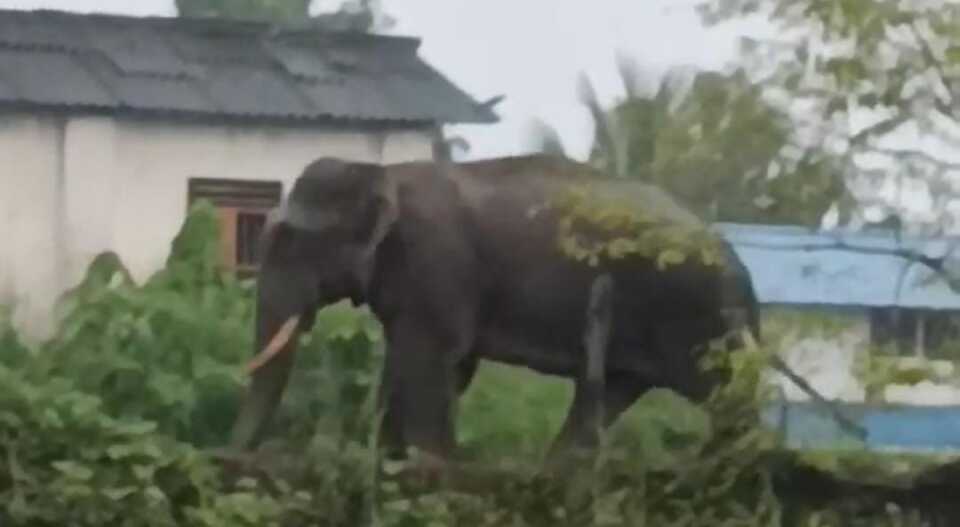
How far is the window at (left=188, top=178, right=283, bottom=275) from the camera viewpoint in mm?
12609

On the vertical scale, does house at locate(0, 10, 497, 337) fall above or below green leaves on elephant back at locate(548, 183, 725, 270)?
above

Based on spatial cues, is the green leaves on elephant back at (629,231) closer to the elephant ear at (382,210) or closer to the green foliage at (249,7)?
the elephant ear at (382,210)

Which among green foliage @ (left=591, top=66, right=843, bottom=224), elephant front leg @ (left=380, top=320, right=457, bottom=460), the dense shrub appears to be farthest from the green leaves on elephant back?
elephant front leg @ (left=380, top=320, right=457, bottom=460)

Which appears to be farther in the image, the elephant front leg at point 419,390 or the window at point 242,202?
the window at point 242,202

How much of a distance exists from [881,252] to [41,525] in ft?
8.38

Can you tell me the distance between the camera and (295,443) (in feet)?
29.4

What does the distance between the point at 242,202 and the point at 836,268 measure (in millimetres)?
4509

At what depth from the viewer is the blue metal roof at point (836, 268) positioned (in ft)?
24.0

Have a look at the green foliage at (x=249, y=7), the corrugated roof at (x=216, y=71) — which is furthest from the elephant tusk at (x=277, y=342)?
the green foliage at (x=249, y=7)

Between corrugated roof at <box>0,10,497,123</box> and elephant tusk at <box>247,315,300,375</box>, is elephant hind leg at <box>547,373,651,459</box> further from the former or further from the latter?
corrugated roof at <box>0,10,497,123</box>

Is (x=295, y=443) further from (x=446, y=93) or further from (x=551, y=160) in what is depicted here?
(x=446, y=93)

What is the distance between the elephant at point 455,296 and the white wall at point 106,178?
3.73m

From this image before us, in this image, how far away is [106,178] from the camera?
12875 millimetres

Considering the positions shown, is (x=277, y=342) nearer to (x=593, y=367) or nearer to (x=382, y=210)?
(x=382, y=210)
